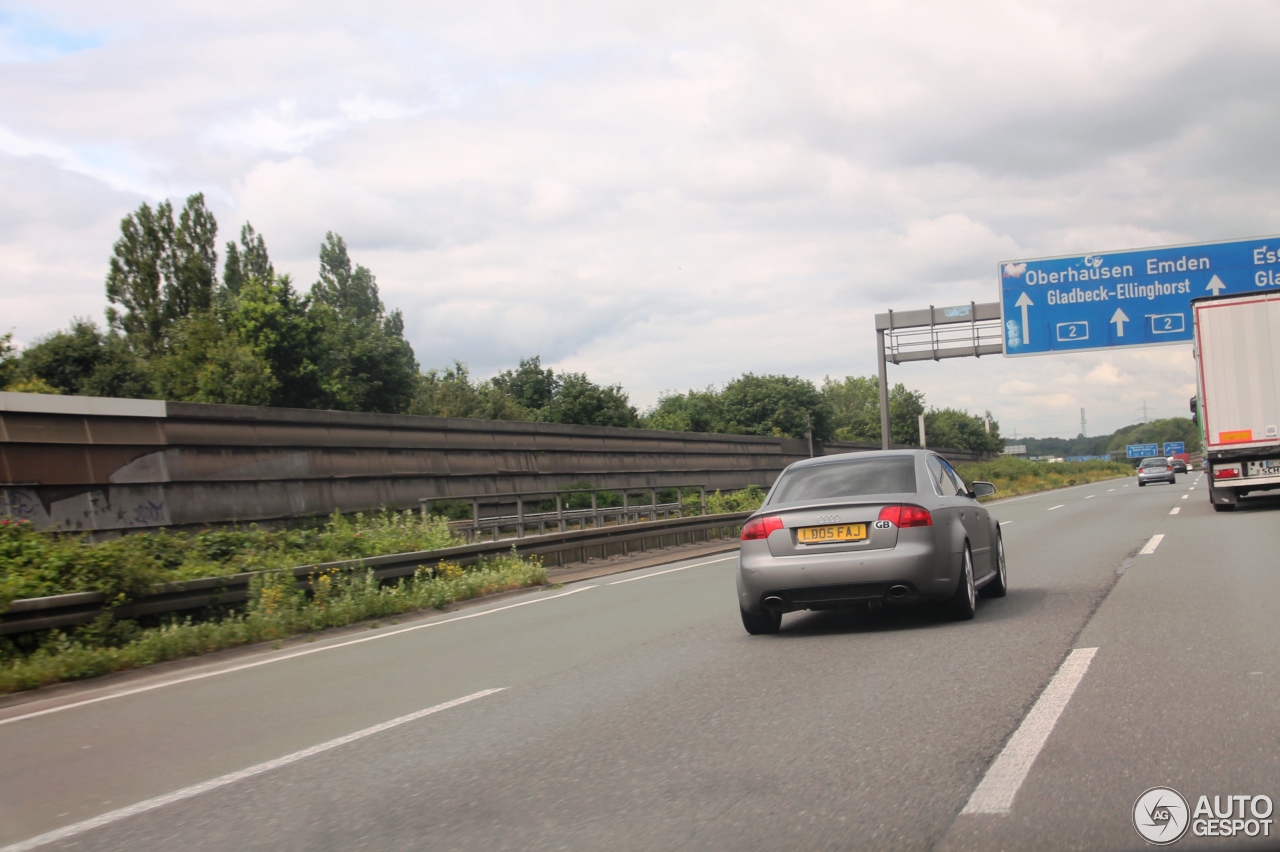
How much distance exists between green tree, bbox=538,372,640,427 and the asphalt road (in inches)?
1679

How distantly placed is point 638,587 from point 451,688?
7242mm

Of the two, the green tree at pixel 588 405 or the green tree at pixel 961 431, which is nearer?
the green tree at pixel 588 405

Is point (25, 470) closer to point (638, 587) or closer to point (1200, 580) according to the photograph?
point (638, 587)

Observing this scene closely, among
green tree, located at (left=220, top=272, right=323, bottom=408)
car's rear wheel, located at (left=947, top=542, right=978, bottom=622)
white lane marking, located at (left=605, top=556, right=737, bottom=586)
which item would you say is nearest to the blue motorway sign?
white lane marking, located at (left=605, top=556, right=737, bottom=586)

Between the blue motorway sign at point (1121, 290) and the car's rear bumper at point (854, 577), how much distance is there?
2285 cm

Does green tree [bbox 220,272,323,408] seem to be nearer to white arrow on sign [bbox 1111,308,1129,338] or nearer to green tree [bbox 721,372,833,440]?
green tree [bbox 721,372,833,440]

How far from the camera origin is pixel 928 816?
414cm

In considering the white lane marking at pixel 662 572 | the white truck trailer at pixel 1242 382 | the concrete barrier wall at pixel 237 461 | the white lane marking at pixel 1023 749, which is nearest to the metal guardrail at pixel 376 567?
the white lane marking at pixel 662 572

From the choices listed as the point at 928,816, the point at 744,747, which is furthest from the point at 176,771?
the point at 928,816

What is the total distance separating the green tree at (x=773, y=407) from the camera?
68.6 metres

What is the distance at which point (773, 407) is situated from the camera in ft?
229

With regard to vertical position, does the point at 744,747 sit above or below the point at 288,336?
below

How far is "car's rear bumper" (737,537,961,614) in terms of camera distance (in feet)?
28.4

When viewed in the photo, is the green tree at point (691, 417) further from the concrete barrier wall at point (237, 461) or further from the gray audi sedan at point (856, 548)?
the gray audi sedan at point (856, 548)
